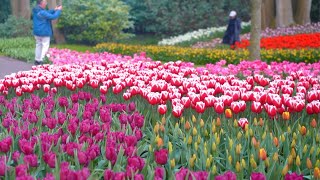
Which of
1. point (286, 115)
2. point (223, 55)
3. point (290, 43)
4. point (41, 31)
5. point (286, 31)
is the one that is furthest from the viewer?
point (286, 31)

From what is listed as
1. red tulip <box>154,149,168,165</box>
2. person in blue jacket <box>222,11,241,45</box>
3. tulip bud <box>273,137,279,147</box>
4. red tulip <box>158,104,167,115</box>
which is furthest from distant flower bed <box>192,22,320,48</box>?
red tulip <box>154,149,168,165</box>

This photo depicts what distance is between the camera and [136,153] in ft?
14.3

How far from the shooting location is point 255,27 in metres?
13.5

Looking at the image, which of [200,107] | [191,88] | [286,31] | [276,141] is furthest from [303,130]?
[286,31]

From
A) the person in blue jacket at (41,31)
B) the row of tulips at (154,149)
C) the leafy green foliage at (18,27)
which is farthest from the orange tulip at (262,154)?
the leafy green foliage at (18,27)

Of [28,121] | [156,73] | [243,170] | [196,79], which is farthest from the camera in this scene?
[156,73]

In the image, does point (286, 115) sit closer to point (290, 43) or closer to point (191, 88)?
point (191, 88)

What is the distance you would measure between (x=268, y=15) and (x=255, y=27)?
1566 cm

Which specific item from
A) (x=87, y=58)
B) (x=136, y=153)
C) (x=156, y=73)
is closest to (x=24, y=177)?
(x=136, y=153)

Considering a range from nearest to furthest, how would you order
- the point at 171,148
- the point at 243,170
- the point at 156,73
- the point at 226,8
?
the point at 243,170
the point at 171,148
the point at 156,73
the point at 226,8

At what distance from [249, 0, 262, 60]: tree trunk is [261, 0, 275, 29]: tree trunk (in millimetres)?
14886

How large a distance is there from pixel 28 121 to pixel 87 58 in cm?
813

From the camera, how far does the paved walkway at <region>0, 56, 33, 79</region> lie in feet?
50.1

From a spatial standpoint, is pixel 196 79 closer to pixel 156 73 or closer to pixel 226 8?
pixel 156 73
